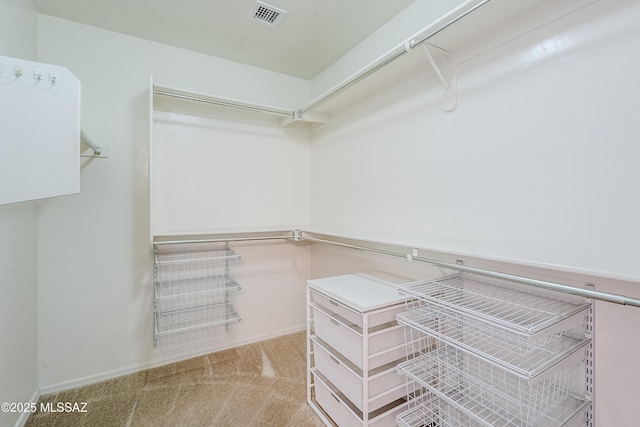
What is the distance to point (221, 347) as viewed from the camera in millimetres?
2482

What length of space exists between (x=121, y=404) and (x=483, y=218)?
244 cm

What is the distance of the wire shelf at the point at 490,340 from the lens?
104 cm

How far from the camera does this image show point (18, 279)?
5.34 ft

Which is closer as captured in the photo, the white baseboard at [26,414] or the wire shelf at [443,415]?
the wire shelf at [443,415]

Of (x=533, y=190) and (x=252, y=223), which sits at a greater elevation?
(x=533, y=190)

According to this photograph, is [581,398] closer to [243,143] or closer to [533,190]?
[533,190]

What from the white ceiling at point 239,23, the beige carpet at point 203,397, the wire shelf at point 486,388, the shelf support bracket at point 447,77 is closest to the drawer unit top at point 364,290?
the wire shelf at point 486,388

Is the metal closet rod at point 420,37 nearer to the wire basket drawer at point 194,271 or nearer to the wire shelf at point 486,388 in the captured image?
the wire shelf at point 486,388

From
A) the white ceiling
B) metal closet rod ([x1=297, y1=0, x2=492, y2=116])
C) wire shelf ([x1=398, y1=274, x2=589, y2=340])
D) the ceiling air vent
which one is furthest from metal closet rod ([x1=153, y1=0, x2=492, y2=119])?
wire shelf ([x1=398, y1=274, x2=589, y2=340])

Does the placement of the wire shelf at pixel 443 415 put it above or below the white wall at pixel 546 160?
below

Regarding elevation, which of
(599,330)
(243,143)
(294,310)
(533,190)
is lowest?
(294,310)

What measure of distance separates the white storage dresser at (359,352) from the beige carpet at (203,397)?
256mm

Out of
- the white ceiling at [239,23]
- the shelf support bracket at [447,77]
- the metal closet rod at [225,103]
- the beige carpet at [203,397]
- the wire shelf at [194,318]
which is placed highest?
the white ceiling at [239,23]

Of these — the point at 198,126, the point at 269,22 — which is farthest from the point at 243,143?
the point at 269,22
